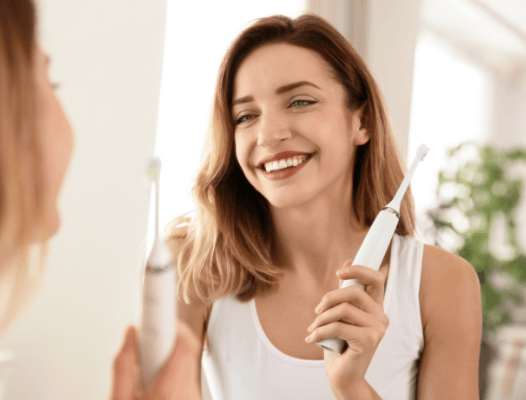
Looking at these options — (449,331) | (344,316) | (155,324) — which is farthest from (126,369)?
(449,331)

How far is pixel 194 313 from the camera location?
408 mm

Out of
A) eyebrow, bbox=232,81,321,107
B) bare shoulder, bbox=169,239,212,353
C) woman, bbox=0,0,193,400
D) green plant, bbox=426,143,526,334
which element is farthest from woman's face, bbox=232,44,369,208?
green plant, bbox=426,143,526,334

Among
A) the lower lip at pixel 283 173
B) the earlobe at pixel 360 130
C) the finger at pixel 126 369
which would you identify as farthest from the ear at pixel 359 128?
the finger at pixel 126 369

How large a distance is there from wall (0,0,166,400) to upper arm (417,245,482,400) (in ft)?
1.12

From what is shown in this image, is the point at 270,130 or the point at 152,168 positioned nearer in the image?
the point at 152,168

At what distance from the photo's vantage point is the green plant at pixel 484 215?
75cm

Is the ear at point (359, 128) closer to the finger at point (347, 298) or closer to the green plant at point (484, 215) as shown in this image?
the finger at point (347, 298)

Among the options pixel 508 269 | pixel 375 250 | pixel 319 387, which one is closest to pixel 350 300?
pixel 375 250

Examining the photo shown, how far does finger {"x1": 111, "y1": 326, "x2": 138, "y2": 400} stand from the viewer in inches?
9.6

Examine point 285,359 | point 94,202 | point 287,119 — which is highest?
point 287,119

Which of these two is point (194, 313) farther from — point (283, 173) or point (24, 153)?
point (24, 153)

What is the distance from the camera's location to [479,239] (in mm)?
767

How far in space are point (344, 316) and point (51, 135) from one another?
211mm

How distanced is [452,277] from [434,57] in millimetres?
455
